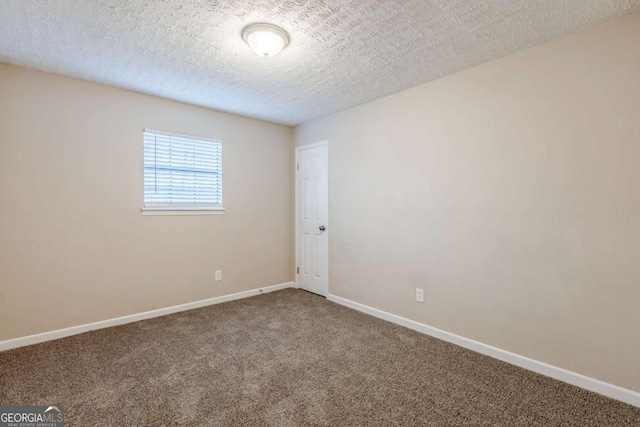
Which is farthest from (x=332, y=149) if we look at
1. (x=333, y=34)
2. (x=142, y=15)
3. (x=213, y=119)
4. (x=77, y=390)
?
(x=77, y=390)

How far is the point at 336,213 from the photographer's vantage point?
390 cm

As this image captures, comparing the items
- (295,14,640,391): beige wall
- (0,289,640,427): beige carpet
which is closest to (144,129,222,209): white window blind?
(0,289,640,427): beige carpet

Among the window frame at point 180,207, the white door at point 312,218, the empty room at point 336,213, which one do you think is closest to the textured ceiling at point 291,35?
the empty room at point 336,213

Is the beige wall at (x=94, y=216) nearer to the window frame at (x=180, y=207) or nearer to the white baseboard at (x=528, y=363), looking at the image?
the window frame at (x=180, y=207)

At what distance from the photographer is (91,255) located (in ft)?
9.78

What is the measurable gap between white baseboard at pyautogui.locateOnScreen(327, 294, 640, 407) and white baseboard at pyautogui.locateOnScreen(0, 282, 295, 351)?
1866 millimetres

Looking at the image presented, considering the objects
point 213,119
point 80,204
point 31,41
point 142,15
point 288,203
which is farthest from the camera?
point 288,203

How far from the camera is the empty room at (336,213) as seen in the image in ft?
6.19

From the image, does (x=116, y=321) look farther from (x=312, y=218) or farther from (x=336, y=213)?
(x=336, y=213)

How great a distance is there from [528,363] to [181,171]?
386cm

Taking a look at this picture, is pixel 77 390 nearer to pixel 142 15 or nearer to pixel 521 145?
pixel 142 15

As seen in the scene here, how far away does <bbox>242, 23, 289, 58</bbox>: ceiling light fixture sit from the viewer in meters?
2.00

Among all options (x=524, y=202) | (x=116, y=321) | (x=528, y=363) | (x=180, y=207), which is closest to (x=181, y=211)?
(x=180, y=207)

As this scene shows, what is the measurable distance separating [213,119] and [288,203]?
157cm
